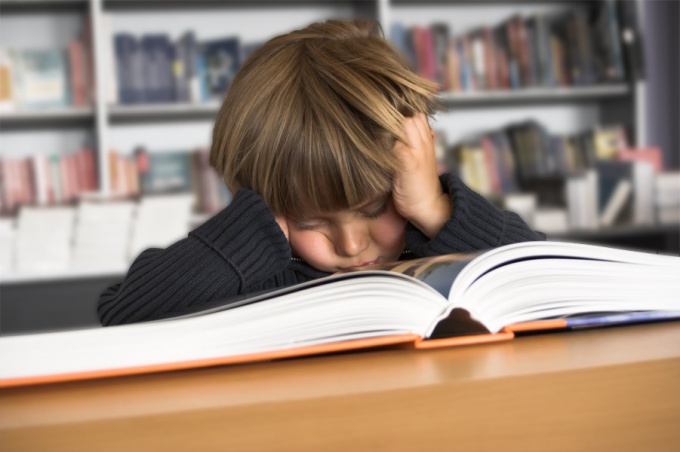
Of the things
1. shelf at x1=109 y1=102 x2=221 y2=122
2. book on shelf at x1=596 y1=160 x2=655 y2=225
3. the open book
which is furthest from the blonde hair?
book on shelf at x1=596 y1=160 x2=655 y2=225

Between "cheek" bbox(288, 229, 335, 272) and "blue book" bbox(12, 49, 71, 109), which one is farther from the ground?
"blue book" bbox(12, 49, 71, 109)

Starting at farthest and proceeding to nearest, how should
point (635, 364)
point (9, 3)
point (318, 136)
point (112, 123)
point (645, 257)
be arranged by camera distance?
1. point (112, 123)
2. point (9, 3)
3. point (318, 136)
4. point (645, 257)
5. point (635, 364)

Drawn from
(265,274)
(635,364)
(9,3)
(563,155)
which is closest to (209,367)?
(635,364)

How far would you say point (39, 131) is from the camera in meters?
3.05

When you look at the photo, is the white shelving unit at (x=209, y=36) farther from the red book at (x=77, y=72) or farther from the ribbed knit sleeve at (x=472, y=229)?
the ribbed knit sleeve at (x=472, y=229)

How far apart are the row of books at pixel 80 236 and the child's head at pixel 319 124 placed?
183 centimetres

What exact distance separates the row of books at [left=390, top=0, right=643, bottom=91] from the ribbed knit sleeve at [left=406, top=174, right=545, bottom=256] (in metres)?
2.20

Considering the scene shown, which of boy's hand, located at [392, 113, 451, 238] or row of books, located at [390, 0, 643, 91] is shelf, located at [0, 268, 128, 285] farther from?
boy's hand, located at [392, 113, 451, 238]

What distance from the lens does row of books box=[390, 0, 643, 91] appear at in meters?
3.15

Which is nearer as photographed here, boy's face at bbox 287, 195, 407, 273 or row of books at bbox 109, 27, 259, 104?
boy's face at bbox 287, 195, 407, 273

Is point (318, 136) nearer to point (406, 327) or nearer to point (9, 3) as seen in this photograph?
point (406, 327)

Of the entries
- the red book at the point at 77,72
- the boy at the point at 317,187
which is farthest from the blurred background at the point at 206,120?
the boy at the point at 317,187

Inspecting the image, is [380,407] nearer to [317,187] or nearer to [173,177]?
[317,187]

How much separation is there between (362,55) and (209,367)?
0.57m
